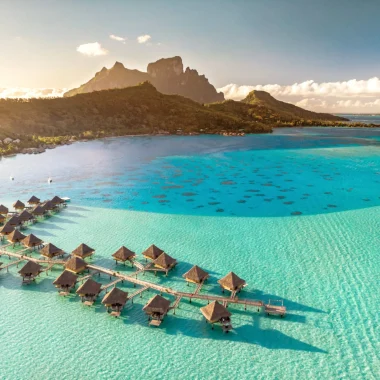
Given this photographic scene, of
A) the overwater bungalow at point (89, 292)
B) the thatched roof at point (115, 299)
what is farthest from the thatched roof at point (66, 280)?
the thatched roof at point (115, 299)

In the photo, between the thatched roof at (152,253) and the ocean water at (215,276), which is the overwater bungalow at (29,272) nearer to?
the ocean water at (215,276)

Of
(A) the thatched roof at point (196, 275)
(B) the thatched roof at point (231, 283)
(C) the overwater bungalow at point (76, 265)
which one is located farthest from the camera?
(C) the overwater bungalow at point (76, 265)

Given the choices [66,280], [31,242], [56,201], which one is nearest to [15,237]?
[31,242]

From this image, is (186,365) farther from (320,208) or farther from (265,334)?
(320,208)

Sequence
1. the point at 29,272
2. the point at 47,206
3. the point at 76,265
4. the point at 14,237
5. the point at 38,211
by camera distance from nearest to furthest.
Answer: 1. the point at 29,272
2. the point at 76,265
3. the point at 14,237
4. the point at 38,211
5. the point at 47,206

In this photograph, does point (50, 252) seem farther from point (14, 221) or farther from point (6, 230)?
point (14, 221)

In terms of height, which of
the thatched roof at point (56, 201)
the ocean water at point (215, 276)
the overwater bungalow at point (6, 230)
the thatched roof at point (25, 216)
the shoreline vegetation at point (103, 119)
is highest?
the shoreline vegetation at point (103, 119)

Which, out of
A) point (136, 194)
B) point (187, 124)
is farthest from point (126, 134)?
point (136, 194)
